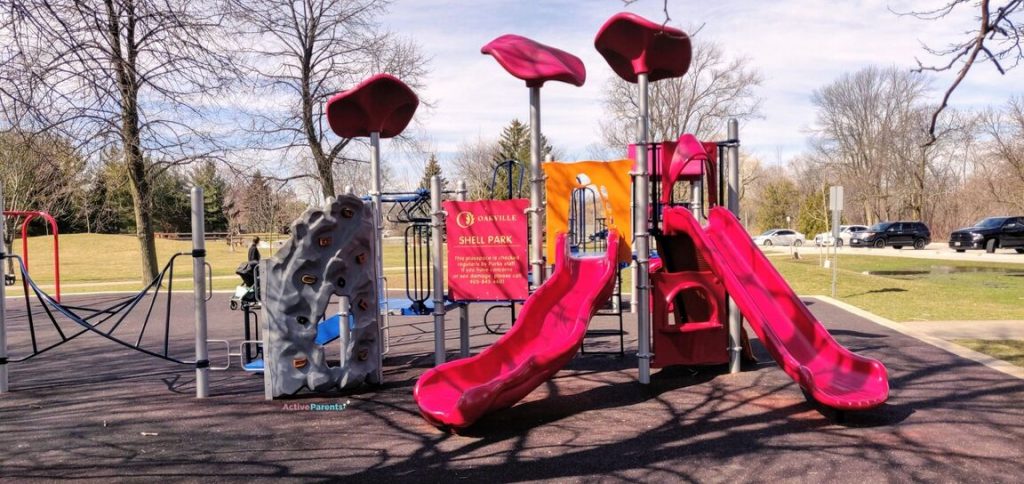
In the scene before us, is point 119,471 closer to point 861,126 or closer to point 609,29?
point 609,29

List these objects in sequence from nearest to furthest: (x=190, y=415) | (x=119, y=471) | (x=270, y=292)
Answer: (x=119, y=471) → (x=190, y=415) → (x=270, y=292)

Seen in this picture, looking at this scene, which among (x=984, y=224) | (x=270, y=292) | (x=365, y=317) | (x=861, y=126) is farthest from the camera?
(x=861, y=126)

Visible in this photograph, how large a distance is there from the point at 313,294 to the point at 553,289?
249 cm

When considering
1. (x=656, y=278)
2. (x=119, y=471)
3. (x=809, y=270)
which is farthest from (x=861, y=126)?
(x=119, y=471)

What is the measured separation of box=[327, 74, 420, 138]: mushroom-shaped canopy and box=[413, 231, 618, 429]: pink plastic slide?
8.79 ft

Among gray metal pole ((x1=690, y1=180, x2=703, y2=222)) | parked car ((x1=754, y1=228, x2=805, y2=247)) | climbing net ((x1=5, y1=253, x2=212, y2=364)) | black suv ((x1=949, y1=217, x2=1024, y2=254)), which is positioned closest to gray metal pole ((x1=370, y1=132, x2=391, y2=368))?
climbing net ((x1=5, y1=253, x2=212, y2=364))

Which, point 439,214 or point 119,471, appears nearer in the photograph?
point 119,471

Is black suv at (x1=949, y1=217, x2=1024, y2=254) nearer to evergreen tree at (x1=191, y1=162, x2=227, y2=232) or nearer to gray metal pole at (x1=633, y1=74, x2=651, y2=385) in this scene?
gray metal pole at (x1=633, y1=74, x2=651, y2=385)

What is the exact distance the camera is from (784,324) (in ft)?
23.1

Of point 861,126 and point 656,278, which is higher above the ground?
point 861,126

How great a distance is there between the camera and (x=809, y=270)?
74.0 ft

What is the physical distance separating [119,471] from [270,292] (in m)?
2.39

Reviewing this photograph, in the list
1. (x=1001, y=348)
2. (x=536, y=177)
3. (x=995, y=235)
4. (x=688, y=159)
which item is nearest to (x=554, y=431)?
(x=536, y=177)

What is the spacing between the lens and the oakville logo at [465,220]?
8250mm
